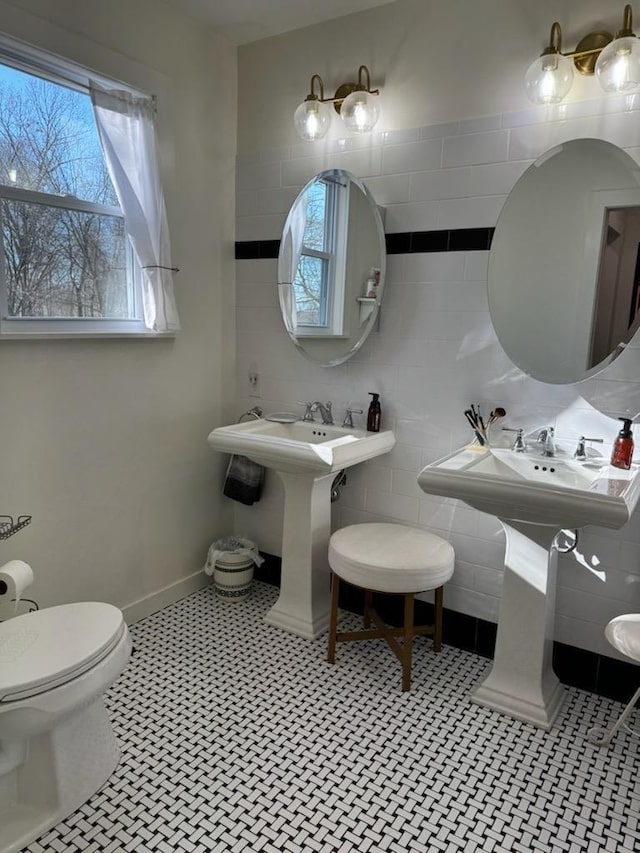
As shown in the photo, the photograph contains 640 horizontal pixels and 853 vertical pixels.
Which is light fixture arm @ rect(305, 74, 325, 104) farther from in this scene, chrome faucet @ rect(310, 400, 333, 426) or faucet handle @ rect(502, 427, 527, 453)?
faucet handle @ rect(502, 427, 527, 453)

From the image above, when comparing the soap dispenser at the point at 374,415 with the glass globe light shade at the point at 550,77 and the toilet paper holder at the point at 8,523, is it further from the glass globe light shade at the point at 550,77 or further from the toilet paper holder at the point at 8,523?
the toilet paper holder at the point at 8,523

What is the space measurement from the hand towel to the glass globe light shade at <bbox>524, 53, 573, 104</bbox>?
1992 millimetres

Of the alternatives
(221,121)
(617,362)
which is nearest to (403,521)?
(617,362)

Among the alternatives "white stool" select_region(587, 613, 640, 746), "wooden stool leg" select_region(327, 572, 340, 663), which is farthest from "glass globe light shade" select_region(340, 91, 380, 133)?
"white stool" select_region(587, 613, 640, 746)

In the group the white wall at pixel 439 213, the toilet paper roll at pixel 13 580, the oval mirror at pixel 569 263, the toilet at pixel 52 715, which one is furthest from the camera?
the white wall at pixel 439 213

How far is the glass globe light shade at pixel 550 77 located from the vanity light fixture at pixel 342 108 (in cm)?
67

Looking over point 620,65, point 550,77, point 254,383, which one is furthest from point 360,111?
point 254,383

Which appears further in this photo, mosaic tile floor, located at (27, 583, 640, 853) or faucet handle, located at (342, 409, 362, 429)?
faucet handle, located at (342, 409, 362, 429)

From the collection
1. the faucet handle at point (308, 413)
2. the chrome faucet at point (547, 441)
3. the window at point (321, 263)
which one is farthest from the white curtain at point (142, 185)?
the chrome faucet at point (547, 441)

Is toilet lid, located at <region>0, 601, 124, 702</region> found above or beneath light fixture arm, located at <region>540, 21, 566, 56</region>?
beneath

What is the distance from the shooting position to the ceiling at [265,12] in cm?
250

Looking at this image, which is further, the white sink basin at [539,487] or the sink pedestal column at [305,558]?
the sink pedestal column at [305,558]

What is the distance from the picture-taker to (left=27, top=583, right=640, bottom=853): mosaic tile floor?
1.65 meters

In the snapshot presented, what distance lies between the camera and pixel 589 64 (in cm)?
204
